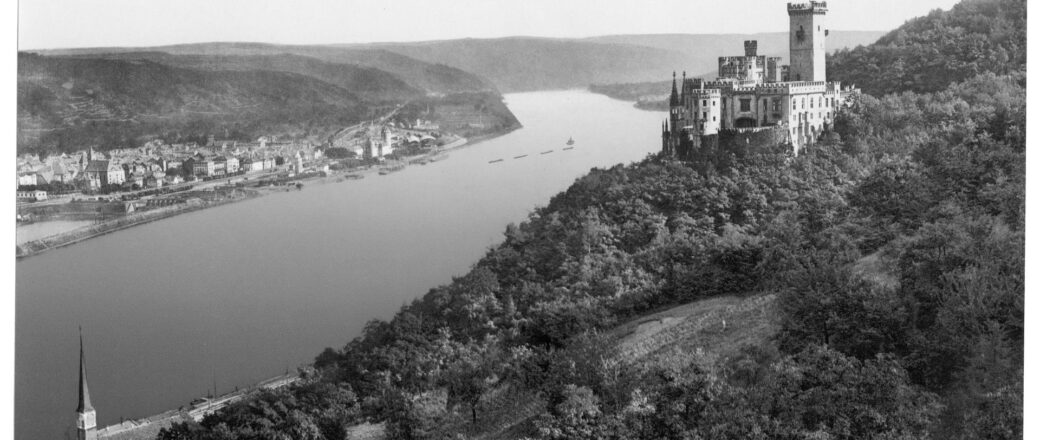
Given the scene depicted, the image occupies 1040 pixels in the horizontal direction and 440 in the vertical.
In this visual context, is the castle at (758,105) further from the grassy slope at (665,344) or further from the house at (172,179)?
the house at (172,179)

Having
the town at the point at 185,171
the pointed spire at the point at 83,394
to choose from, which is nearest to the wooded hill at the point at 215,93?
the town at the point at 185,171

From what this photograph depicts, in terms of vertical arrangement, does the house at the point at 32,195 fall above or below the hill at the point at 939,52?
below

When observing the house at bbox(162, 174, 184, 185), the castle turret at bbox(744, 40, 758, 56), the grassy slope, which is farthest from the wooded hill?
the grassy slope

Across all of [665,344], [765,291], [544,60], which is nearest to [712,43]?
[544,60]

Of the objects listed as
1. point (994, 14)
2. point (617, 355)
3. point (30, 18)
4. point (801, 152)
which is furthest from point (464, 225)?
point (994, 14)

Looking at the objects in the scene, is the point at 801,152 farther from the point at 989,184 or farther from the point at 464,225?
the point at 464,225

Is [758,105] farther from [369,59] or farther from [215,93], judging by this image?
[215,93]
